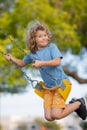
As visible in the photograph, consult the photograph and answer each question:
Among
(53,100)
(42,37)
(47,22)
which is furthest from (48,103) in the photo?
(47,22)

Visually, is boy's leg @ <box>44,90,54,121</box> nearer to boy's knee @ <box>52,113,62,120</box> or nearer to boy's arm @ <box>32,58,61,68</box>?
boy's knee @ <box>52,113,62,120</box>

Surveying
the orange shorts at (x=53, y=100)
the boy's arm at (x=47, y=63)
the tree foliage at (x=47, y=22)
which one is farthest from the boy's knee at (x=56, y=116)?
the tree foliage at (x=47, y=22)

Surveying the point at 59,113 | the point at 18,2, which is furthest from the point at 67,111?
the point at 18,2

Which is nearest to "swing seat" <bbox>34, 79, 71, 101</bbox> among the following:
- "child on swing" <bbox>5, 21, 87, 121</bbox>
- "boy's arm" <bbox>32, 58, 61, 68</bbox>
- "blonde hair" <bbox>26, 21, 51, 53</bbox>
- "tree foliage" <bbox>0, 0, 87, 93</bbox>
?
"child on swing" <bbox>5, 21, 87, 121</bbox>

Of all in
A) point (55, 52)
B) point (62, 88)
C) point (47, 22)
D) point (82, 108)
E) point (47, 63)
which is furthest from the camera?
Result: point (47, 22)

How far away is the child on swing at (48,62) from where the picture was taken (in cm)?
629

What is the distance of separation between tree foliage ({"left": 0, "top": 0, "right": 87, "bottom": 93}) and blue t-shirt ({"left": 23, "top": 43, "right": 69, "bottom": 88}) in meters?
9.33

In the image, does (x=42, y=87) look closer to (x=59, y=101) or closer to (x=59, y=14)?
(x=59, y=101)

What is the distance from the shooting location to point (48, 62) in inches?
241

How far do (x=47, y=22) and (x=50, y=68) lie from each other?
11.2 metres

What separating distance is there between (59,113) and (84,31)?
523 inches

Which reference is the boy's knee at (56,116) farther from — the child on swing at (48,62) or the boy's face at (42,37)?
the boy's face at (42,37)

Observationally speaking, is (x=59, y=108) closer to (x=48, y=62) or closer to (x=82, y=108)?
(x=82, y=108)

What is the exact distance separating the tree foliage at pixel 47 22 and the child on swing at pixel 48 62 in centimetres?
927
